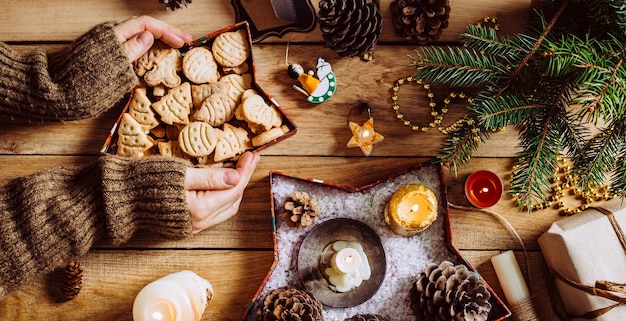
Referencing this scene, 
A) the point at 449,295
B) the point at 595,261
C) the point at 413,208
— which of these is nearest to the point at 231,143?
the point at 413,208

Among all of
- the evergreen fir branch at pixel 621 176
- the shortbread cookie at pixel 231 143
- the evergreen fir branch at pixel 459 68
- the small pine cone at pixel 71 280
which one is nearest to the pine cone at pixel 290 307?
the shortbread cookie at pixel 231 143

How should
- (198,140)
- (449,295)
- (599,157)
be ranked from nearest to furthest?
(599,157)
(449,295)
(198,140)

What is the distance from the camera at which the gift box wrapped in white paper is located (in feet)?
3.56

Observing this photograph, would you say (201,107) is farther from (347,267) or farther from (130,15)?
(347,267)

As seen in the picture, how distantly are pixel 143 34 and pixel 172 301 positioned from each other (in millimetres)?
602

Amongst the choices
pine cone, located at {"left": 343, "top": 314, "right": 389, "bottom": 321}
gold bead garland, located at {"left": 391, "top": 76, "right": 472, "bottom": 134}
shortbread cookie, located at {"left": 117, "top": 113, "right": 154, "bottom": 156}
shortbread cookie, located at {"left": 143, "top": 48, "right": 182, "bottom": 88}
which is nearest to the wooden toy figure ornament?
gold bead garland, located at {"left": 391, "top": 76, "right": 472, "bottom": 134}

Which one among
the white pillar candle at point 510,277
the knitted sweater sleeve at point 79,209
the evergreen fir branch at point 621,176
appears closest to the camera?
the evergreen fir branch at point 621,176

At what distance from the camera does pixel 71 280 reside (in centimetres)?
116

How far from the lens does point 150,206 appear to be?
3.60ft

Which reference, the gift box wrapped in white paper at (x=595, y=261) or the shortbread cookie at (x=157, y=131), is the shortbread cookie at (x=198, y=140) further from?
the gift box wrapped in white paper at (x=595, y=261)

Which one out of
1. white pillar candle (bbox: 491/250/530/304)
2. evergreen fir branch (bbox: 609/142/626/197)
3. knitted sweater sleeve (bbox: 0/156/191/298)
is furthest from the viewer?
white pillar candle (bbox: 491/250/530/304)

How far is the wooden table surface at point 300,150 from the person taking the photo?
3.98 ft

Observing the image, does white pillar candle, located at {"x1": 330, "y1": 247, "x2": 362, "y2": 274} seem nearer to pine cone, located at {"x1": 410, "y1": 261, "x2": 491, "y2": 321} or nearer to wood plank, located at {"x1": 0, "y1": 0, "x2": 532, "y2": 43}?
pine cone, located at {"x1": 410, "y1": 261, "x2": 491, "y2": 321}

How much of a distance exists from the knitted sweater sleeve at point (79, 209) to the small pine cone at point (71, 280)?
43mm
